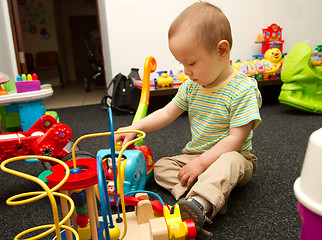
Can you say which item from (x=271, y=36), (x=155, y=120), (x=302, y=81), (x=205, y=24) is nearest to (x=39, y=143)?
(x=155, y=120)

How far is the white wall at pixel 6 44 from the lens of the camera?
201 cm

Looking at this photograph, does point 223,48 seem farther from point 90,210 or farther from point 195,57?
point 90,210

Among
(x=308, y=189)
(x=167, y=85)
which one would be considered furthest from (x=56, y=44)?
(x=308, y=189)

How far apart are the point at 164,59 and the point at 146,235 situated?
1.82 meters

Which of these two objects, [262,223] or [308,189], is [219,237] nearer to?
[262,223]

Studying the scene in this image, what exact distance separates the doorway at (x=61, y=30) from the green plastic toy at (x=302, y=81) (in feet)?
10.7

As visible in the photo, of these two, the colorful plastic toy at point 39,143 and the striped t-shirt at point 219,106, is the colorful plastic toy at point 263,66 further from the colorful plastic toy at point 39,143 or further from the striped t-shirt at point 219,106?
the colorful plastic toy at point 39,143

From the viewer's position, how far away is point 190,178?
672 mm

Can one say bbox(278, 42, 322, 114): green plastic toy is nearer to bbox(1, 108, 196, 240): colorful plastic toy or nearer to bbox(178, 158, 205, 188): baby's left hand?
bbox(178, 158, 205, 188): baby's left hand

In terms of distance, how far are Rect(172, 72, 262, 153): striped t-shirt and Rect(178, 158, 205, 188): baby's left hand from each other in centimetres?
9

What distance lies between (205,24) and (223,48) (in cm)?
7

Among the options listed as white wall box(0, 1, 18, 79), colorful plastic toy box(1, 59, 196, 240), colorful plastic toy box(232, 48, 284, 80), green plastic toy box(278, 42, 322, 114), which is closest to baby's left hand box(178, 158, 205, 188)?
colorful plastic toy box(1, 59, 196, 240)

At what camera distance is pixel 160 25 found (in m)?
2.16

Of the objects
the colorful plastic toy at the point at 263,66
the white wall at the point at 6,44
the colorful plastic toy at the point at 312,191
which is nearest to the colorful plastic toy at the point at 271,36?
the colorful plastic toy at the point at 263,66
